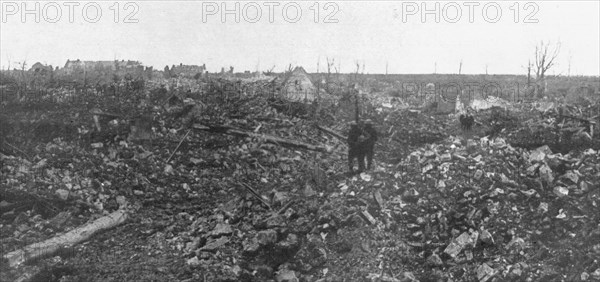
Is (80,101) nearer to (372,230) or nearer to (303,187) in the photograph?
(303,187)

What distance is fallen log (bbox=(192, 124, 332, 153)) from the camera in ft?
29.1

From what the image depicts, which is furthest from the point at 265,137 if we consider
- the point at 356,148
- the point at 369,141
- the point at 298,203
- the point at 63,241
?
the point at 63,241

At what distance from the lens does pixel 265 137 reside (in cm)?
898

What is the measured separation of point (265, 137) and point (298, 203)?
236 cm

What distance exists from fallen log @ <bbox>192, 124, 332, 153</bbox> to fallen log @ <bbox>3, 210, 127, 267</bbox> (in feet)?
9.02

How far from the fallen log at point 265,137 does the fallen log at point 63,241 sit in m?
2.75

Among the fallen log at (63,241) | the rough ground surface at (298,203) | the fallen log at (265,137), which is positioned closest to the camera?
the fallen log at (63,241)

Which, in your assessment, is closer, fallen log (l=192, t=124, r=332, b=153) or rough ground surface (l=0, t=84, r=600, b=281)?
rough ground surface (l=0, t=84, r=600, b=281)

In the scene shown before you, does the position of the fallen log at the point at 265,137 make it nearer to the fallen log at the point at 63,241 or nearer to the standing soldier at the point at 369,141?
the standing soldier at the point at 369,141

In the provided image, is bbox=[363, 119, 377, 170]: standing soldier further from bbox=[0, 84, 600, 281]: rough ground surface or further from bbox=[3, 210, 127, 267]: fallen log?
bbox=[3, 210, 127, 267]: fallen log

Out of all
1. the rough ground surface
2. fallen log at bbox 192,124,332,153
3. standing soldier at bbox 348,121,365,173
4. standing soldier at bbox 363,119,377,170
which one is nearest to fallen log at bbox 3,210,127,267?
the rough ground surface

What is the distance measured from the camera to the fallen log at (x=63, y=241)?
18.1 feet

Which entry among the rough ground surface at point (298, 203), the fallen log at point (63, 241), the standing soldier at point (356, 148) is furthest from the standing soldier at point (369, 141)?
the fallen log at point (63, 241)

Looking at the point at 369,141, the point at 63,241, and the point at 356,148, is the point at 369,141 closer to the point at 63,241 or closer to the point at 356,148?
the point at 356,148
